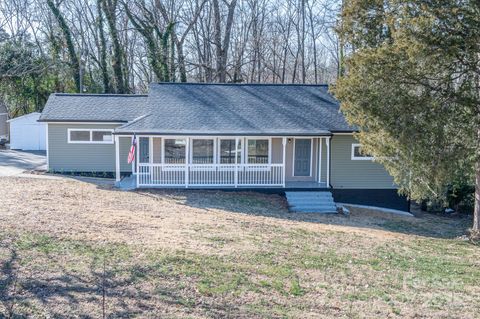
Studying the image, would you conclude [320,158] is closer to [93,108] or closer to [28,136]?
[93,108]

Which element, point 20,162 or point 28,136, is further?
point 28,136

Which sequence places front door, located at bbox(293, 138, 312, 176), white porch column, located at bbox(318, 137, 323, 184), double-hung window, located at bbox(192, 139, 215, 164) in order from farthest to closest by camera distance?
front door, located at bbox(293, 138, 312, 176)
double-hung window, located at bbox(192, 139, 215, 164)
white porch column, located at bbox(318, 137, 323, 184)

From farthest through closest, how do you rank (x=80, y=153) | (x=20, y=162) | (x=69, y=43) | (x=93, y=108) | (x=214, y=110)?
(x=69, y=43)
(x=20, y=162)
(x=93, y=108)
(x=80, y=153)
(x=214, y=110)

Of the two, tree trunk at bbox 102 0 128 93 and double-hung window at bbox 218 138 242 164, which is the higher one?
tree trunk at bbox 102 0 128 93

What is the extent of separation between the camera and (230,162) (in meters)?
19.8

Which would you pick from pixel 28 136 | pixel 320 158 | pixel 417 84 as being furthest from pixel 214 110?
pixel 28 136

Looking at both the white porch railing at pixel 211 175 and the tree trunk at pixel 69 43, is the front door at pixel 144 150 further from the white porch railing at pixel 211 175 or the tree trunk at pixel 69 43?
the tree trunk at pixel 69 43

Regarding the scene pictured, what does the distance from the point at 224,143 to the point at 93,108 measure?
6817mm

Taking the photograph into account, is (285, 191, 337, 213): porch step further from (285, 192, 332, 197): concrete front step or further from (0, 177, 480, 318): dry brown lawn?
(0, 177, 480, 318): dry brown lawn

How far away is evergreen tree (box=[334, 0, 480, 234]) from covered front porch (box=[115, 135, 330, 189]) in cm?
583

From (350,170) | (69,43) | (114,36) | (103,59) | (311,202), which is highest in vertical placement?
(114,36)

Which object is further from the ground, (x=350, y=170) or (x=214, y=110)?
(x=214, y=110)

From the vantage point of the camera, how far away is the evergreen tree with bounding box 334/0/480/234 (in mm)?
11727

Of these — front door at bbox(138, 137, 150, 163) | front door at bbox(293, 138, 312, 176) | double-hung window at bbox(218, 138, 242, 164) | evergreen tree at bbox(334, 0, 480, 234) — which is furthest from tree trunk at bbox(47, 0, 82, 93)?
evergreen tree at bbox(334, 0, 480, 234)
